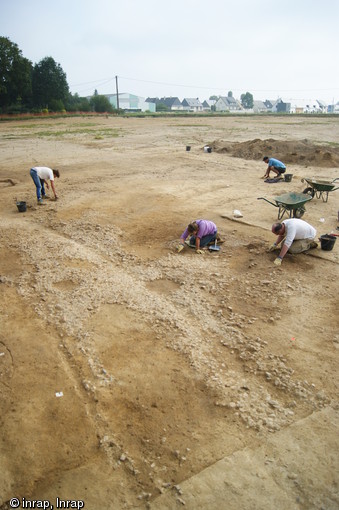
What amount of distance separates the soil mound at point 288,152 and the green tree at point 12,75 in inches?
1455

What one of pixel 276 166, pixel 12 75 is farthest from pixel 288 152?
pixel 12 75

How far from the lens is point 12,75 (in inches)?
1734

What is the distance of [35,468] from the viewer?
3191mm

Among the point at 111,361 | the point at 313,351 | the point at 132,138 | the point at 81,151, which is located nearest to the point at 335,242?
the point at 313,351

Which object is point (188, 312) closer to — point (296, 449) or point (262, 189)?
point (296, 449)

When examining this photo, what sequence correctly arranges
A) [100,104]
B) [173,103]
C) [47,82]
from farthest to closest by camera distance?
[173,103], [100,104], [47,82]

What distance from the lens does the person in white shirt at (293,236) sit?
641 cm

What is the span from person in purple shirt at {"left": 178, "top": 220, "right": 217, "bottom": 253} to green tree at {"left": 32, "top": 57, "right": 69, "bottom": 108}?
4932cm

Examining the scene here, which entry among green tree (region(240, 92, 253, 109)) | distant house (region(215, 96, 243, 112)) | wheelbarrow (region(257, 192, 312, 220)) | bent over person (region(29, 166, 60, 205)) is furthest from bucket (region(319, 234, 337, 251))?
green tree (region(240, 92, 253, 109))

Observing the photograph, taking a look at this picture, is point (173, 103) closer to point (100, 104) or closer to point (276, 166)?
point (100, 104)

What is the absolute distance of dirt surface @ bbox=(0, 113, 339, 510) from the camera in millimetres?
3117

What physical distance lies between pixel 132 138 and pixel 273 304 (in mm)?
21639

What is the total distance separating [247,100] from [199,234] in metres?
124

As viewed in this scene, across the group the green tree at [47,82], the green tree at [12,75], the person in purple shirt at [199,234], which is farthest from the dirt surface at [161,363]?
the green tree at [47,82]
